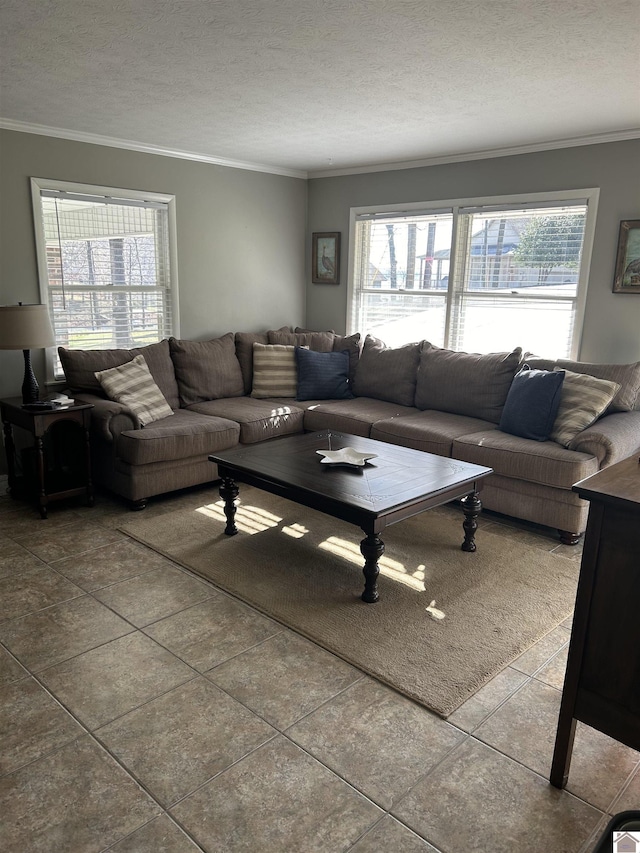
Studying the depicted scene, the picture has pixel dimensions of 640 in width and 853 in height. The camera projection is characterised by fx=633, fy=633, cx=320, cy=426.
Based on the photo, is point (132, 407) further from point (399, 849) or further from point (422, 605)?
point (399, 849)

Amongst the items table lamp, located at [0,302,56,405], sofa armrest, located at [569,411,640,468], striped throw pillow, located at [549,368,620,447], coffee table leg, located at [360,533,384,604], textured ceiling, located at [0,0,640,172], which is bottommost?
coffee table leg, located at [360,533,384,604]

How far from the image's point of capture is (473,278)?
5.11 metres

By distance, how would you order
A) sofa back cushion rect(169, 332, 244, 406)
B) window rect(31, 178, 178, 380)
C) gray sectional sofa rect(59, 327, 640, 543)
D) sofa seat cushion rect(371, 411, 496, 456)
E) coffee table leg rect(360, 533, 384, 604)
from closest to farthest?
1. coffee table leg rect(360, 533, 384, 604)
2. gray sectional sofa rect(59, 327, 640, 543)
3. sofa seat cushion rect(371, 411, 496, 456)
4. window rect(31, 178, 178, 380)
5. sofa back cushion rect(169, 332, 244, 406)

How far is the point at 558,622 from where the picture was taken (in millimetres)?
2811

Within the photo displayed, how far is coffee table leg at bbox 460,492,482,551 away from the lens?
3.42m

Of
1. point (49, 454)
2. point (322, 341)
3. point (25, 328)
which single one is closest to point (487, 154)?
point (322, 341)

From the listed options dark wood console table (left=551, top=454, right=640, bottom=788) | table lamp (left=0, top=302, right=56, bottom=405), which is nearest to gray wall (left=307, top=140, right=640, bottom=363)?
dark wood console table (left=551, top=454, right=640, bottom=788)

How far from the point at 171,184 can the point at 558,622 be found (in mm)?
4236

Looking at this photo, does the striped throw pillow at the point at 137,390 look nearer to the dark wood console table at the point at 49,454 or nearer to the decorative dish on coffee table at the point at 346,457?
the dark wood console table at the point at 49,454

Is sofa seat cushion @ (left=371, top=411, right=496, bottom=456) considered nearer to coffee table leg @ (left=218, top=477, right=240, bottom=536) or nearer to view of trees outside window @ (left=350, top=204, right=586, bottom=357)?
view of trees outside window @ (left=350, top=204, right=586, bottom=357)

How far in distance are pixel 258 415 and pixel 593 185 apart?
2827 millimetres

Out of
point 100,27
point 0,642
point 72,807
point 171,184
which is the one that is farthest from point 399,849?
point 171,184

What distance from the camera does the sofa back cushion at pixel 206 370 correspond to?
197 inches

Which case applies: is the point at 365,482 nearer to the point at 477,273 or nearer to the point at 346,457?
the point at 346,457
